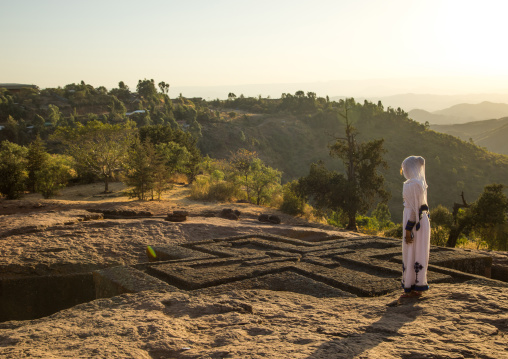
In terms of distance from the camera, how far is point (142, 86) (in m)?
61.9

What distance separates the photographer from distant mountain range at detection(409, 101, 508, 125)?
454ft

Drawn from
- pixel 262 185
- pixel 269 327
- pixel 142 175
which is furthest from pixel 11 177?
pixel 269 327

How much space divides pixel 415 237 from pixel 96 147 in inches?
688

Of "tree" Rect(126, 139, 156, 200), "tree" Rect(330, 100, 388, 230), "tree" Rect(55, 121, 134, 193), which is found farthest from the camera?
"tree" Rect(55, 121, 134, 193)

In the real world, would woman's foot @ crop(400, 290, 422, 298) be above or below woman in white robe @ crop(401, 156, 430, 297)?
below

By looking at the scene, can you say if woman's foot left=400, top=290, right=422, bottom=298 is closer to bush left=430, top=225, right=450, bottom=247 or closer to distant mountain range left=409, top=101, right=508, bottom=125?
bush left=430, top=225, right=450, bottom=247

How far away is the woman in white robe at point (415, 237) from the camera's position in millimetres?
4891

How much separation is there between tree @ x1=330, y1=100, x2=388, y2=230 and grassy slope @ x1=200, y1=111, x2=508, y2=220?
2124 cm

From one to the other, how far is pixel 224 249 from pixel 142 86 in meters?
58.1

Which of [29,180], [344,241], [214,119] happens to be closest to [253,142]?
[214,119]

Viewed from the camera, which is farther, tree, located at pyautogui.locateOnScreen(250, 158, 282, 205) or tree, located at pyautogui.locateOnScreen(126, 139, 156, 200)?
tree, located at pyautogui.locateOnScreen(250, 158, 282, 205)

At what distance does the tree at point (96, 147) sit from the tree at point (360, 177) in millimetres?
9759

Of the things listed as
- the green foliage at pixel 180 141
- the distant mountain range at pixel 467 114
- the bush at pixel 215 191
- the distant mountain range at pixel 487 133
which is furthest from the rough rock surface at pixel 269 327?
the distant mountain range at pixel 467 114

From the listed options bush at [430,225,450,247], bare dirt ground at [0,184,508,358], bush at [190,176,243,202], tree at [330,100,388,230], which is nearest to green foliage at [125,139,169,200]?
bush at [190,176,243,202]
